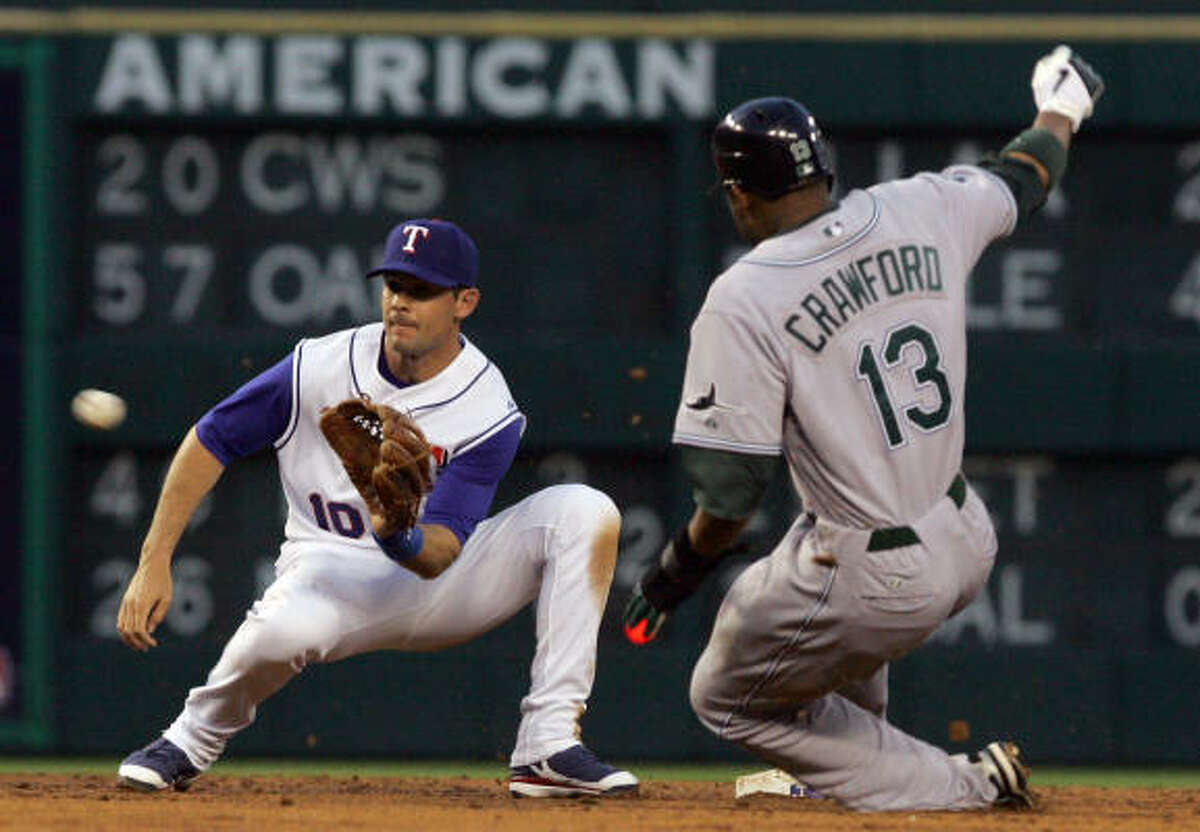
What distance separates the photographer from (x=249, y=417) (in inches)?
260

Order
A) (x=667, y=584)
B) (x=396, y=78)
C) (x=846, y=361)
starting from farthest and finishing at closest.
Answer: (x=396, y=78) → (x=667, y=584) → (x=846, y=361)

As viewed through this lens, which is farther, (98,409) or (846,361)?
(98,409)

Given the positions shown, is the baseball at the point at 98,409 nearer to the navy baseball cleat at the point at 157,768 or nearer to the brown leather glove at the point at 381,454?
the navy baseball cleat at the point at 157,768

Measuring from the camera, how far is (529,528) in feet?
22.1

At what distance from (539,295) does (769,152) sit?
3.20 metres

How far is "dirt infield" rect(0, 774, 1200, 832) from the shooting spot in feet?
19.1

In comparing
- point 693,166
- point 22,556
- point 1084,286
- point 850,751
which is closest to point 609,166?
point 693,166

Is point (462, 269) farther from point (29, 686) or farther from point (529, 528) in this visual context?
point (29, 686)

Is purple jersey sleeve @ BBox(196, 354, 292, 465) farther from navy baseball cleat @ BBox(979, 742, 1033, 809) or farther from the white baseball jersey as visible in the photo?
navy baseball cleat @ BBox(979, 742, 1033, 809)

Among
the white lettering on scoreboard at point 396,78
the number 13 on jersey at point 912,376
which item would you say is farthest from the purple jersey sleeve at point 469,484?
the white lettering on scoreboard at point 396,78

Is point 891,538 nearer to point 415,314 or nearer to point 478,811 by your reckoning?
point 478,811

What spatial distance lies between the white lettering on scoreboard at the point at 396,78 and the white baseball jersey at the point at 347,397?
248cm

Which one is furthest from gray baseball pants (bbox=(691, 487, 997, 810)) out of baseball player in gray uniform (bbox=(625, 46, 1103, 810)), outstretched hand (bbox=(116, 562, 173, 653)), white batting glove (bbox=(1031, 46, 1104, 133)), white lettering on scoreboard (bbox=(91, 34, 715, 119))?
white lettering on scoreboard (bbox=(91, 34, 715, 119))

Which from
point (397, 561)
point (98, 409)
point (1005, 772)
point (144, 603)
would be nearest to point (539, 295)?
point (98, 409)
